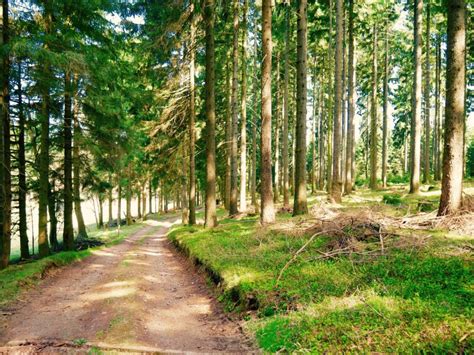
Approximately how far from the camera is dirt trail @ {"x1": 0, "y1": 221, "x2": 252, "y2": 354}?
4.96 m

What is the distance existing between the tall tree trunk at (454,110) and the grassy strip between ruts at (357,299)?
1605mm

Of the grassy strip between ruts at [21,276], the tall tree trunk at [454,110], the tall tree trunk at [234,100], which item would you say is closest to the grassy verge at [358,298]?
the tall tree trunk at [454,110]

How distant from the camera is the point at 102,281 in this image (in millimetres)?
9273

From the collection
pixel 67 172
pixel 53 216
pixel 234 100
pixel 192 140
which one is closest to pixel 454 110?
pixel 234 100

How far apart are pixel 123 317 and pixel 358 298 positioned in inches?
154

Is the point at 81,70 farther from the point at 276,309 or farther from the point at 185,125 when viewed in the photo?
the point at 185,125

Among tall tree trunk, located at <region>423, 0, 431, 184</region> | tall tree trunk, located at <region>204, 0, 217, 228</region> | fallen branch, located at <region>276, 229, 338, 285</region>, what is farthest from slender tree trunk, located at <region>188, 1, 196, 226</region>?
tall tree trunk, located at <region>423, 0, 431, 184</region>

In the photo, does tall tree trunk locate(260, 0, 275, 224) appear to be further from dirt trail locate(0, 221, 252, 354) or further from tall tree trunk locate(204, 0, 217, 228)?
tall tree trunk locate(204, 0, 217, 228)

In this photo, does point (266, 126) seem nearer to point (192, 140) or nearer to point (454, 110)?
point (454, 110)

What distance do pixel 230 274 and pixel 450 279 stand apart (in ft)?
13.6

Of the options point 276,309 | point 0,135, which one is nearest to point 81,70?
point 0,135

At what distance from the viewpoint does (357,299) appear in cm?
491

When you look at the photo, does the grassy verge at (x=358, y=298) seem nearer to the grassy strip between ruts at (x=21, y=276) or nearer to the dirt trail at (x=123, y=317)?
the dirt trail at (x=123, y=317)

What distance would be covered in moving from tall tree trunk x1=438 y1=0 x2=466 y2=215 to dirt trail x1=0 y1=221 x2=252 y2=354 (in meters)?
6.03
